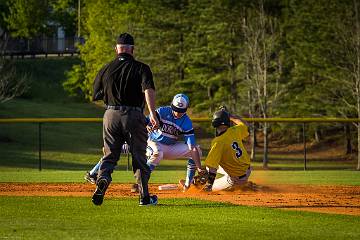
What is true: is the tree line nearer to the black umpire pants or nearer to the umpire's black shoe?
the black umpire pants

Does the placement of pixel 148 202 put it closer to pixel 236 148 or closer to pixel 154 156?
pixel 236 148

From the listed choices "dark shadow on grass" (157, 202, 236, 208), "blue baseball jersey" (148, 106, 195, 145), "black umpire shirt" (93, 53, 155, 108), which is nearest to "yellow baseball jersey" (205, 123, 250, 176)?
"blue baseball jersey" (148, 106, 195, 145)

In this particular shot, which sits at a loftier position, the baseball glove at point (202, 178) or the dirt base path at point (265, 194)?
the baseball glove at point (202, 178)

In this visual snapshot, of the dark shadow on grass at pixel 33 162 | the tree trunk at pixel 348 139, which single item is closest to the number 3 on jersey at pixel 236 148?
the dark shadow on grass at pixel 33 162

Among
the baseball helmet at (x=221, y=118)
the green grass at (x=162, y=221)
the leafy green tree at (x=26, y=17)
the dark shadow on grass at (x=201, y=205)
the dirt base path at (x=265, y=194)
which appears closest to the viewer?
the green grass at (x=162, y=221)

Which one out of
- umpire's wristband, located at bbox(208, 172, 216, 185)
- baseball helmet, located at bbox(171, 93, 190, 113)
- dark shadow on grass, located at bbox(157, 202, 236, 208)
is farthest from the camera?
baseball helmet, located at bbox(171, 93, 190, 113)

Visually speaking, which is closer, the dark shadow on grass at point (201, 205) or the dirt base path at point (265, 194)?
the dark shadow on grass at point (201, 205)

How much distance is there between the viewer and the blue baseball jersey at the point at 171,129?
15.0m

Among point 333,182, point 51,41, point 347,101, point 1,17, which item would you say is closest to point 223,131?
point 333,182

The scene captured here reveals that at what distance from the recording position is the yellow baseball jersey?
45.6 ft

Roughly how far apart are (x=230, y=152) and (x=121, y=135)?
257 cm

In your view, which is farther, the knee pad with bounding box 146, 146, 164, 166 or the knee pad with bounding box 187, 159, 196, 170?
the knee pad with bounding box 187, 159, 196, 170

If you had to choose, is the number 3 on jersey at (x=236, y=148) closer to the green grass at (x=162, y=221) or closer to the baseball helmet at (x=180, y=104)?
the baseball helmet at (x=180, y=104)

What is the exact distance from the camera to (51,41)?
9319 centimetres
